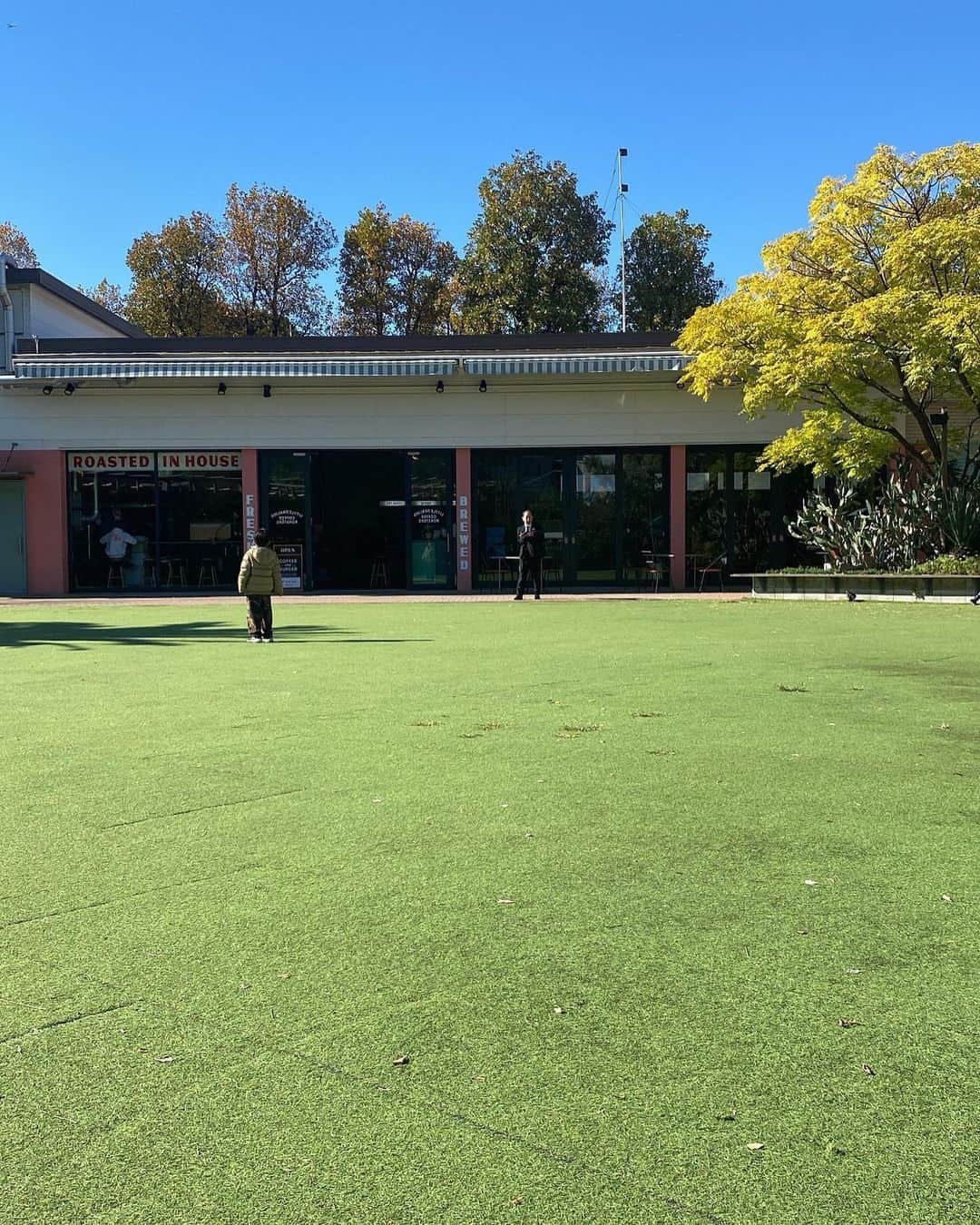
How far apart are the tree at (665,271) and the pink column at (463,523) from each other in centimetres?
2252

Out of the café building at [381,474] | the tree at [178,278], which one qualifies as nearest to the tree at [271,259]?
the tree at [178,278]

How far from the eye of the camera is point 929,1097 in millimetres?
A: 2822

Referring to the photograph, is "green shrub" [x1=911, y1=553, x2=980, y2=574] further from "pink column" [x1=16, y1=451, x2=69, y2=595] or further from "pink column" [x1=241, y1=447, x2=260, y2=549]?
"pink column" [x1=16, y1=451, x2=69, y2=595]

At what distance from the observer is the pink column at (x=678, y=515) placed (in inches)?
995

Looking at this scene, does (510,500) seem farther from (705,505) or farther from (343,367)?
(343,367)

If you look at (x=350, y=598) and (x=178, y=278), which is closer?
(x=350, y=598)

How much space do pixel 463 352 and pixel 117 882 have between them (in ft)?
71.2

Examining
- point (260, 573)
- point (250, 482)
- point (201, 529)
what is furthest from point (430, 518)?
point (260, 573)

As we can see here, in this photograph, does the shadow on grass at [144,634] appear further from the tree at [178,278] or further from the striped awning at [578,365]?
the tree at [178,278]

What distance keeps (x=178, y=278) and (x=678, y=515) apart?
2514 centimetres

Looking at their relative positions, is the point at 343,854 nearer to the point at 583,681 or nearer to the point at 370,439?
the point at 583,681

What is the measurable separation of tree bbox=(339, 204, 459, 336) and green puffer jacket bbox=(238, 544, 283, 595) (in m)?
Result: 31.0

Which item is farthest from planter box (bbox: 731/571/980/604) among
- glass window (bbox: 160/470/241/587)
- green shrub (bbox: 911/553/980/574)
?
glass window (bbox: 160/470/241/587)

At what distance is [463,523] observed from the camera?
84.1 ft
